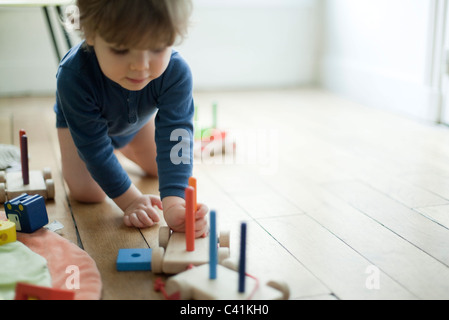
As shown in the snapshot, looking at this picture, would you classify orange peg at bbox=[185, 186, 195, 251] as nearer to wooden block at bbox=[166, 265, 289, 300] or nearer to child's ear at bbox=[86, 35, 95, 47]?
wooden block at bbox=[166, 265, 289, 300]

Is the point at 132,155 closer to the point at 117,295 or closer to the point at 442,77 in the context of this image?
the point at 117,295

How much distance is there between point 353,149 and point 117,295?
1017 millimetres

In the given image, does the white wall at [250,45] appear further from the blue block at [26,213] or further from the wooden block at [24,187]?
the blue block at [26,213]

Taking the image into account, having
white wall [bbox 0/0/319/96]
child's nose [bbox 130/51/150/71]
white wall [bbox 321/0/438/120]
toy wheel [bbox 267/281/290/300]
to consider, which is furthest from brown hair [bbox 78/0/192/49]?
white wall [bbox 0/0/319/96]

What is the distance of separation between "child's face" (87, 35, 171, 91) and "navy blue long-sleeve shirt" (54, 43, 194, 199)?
0.11 m

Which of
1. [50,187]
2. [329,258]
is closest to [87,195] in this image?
[50,187]

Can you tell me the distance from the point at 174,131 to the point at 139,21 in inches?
10.9

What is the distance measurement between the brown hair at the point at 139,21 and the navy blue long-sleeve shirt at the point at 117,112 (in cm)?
18

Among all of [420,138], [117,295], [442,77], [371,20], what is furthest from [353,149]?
[117,295]

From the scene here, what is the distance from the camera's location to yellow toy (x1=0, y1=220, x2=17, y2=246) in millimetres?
918

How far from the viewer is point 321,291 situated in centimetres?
79

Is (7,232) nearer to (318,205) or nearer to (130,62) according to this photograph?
(130,62)

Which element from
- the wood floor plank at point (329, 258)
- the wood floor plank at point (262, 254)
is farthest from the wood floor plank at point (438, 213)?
the wood floor plank at point (262, 254)

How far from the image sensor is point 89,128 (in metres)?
1.02
